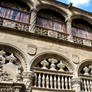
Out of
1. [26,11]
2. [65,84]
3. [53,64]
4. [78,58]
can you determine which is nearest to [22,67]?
[53,64]

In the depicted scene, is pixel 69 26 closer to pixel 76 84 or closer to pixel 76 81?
pixel 76 81

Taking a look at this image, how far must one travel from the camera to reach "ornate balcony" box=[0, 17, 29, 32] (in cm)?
793

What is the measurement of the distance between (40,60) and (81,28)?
5.04m

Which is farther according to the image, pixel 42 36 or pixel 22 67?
pixel 42 36

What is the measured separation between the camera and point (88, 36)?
A: 423 inches

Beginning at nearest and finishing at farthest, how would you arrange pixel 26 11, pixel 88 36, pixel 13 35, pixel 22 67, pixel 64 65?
1. pixel 22 67
2. pixel 13 35
3. pixel 64 65
4. pixel 26 11
5. pixel 88 36

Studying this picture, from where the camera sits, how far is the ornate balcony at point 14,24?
793 centimetres

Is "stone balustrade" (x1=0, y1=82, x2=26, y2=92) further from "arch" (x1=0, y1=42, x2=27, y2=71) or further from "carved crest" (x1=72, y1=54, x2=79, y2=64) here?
"carved crest" (x1=72, y1=54, x2=79, y2=64)

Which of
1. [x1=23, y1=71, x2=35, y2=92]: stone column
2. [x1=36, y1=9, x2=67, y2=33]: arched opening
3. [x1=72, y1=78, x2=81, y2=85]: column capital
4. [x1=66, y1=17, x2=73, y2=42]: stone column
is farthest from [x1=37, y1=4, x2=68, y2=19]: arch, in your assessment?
[x1=23, y1=71, x2=35, y2=92]: stone column

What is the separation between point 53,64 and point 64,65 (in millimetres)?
760

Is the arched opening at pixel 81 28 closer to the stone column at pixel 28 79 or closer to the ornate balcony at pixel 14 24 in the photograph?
the ornate balcony at pixel 14 24

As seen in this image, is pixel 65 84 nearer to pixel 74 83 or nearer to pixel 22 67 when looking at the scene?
pixel 74 83

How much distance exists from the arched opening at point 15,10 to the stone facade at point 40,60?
577 mm

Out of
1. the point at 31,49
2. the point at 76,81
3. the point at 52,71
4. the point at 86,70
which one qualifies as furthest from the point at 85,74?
the point at 31,49
